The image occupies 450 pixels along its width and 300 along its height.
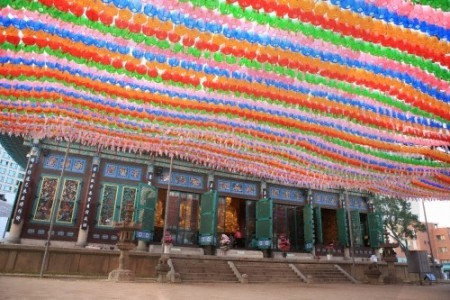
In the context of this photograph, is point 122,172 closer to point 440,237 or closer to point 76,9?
point 76,9

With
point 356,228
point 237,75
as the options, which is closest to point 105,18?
point 237,75

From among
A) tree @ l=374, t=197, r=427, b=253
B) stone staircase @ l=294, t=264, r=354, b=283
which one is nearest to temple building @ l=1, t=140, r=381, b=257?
stone staircase @ l=294, t=264, r=354, b=283

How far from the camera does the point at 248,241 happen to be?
1597 centimetres

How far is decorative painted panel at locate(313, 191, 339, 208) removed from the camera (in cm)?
1719

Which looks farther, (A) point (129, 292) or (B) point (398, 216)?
(B) point (398, 216)

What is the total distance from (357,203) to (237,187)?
26.1ft

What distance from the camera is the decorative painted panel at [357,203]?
1819 cm

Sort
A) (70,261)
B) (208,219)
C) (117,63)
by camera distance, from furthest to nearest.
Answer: (208,219), (70,261), (117,63)

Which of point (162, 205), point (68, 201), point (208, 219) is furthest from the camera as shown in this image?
point (162, 205)

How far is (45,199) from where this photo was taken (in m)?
11.7

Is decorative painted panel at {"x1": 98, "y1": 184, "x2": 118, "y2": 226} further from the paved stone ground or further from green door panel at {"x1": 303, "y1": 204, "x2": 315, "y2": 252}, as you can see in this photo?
green door panel at {"x1": 303, "y1": 204, "x2": 315, "y2": 252}

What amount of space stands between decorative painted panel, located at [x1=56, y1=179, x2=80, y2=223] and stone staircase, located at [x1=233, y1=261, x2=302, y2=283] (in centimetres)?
651

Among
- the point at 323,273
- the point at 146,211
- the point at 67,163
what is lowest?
the point at 323,273

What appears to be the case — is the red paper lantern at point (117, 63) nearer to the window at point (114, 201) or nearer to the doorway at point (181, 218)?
the window at point (114, 201)
